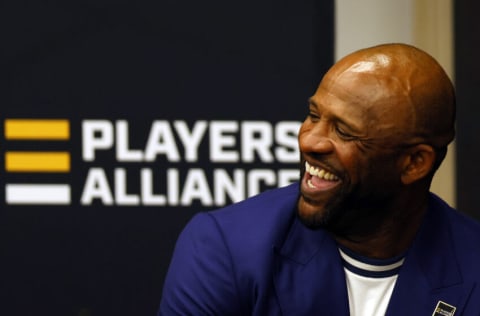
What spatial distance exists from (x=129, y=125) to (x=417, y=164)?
167 cm

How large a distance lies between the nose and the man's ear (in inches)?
5.9

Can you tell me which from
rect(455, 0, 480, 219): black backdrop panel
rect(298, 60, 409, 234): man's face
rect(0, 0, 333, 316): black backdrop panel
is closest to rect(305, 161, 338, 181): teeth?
rect(298, 60, 409, 234): man's face

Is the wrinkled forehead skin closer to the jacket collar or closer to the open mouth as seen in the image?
the open mouth

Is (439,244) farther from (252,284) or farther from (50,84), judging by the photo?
(50,84)

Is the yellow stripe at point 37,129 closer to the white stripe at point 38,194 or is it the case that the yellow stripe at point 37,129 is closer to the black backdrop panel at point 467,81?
the white stripe at point 38,194

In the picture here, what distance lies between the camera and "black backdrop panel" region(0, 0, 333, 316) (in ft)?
12.2

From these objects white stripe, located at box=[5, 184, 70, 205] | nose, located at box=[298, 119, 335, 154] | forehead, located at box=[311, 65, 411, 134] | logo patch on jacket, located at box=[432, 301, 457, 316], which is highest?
forehead, located at box=[311, 65, 411, 134]

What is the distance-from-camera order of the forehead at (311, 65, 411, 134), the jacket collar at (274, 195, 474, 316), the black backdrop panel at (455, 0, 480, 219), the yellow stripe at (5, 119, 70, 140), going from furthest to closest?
the black backdrop panel at (455, 0, 480, 219) < the yellow stripe at (5, 119, 70, 140) < the jacket collar at (274, 195, 474, 316) < the forehead at (311, 65, 411, 134)

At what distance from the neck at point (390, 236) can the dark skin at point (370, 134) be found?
21mm

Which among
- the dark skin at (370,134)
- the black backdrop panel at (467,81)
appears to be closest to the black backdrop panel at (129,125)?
the black backdrop panel at (467,81)

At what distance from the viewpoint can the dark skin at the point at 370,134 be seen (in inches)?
83.3

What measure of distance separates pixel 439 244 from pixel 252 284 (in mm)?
391

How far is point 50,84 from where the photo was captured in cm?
373

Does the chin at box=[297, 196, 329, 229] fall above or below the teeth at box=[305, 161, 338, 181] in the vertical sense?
below
